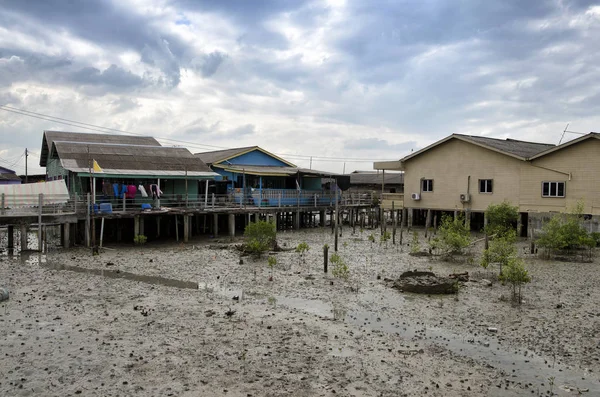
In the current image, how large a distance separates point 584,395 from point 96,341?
30.5 feet

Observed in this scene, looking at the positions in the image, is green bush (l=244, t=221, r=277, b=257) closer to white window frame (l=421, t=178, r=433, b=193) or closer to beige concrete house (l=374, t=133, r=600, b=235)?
beige concrete house (l=374, t=133, r=600, b=235)

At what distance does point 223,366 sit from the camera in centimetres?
909

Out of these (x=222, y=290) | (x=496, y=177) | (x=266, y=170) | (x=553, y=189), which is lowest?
(x=222, y=290)

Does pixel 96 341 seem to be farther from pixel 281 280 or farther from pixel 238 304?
pixel 281 280

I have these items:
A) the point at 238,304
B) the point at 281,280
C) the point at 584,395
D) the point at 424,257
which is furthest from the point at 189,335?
the point at 424,257

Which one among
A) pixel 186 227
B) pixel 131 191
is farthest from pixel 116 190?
pixel 186 227

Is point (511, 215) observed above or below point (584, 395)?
above

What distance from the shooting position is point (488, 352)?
9992mm

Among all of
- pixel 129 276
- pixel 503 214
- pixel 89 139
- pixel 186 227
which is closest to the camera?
pixel 129 276

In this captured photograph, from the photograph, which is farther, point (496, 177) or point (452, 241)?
point (496, 177)

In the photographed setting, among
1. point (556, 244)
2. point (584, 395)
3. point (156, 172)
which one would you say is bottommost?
point (584, 395)

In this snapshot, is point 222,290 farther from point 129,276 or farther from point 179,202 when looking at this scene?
point 179,202

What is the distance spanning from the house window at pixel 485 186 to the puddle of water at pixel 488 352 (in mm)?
20787

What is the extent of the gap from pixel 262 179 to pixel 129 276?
18.4 metres
